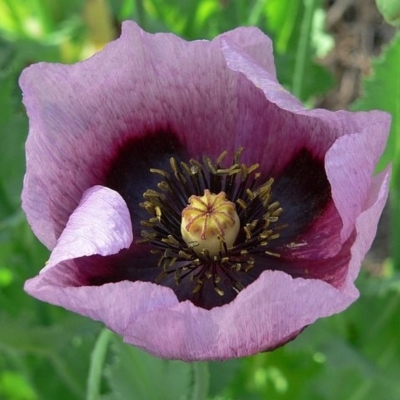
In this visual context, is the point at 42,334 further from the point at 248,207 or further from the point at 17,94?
the point at 17,94

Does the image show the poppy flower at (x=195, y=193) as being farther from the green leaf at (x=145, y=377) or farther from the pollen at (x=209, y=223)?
the green leaf at (x=145, y=377)

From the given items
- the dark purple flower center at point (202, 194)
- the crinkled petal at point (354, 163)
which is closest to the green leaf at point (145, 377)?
the dark purple flower center at point (202, 194)

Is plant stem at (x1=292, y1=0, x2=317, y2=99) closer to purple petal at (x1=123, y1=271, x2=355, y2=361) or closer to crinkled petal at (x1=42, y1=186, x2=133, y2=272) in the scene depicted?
crinkled petal at (x1=42, y1=186, x2=133, y2=272)

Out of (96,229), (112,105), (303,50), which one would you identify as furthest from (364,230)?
(303,50)

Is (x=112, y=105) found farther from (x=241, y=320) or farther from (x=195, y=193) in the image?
(x=241, y=320)

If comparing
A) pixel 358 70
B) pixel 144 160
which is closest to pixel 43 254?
pixel 144 160
